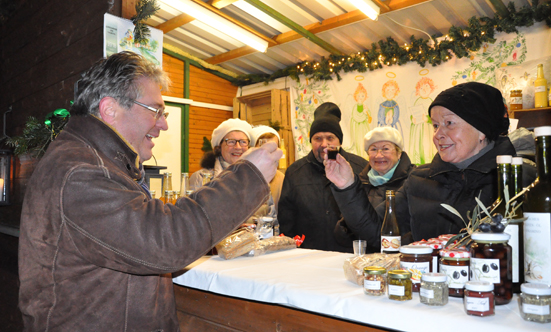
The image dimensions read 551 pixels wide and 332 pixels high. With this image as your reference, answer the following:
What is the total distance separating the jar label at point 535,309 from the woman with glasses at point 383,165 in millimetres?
2320

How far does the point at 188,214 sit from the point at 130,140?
1.54ft

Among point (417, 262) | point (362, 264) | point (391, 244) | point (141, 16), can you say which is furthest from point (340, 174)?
point (141, 16)

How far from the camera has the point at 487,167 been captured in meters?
1.67

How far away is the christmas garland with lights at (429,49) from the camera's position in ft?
14.2

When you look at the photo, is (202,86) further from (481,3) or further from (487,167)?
(487,167)

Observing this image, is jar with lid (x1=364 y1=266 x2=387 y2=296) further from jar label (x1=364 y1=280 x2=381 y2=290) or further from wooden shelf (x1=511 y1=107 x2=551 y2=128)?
wooden shelf (x1=511 y1=107 x2=551 y2=128)

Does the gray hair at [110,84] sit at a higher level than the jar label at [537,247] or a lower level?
higher

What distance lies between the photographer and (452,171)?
180cm

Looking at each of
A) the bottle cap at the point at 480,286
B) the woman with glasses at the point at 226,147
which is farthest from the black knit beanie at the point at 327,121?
the bottle cap at the point at 480,286

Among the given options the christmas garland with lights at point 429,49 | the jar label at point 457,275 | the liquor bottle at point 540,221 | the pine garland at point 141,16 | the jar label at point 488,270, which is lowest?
the jar label at point 457,275

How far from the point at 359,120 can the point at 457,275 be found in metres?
5.11

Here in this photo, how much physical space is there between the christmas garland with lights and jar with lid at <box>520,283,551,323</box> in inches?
170

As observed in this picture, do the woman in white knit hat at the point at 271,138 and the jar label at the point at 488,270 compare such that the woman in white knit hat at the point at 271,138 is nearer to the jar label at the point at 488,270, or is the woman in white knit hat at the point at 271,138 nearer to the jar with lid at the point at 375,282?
the jar with lid at the point at 375,282

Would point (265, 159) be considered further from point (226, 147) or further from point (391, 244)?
point (226, 147)
